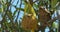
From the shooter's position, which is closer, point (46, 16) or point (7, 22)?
point (46, 16)

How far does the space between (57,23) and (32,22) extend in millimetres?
101

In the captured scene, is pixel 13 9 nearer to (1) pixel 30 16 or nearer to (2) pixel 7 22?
(2) pixel 7 22

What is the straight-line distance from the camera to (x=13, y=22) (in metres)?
0.43

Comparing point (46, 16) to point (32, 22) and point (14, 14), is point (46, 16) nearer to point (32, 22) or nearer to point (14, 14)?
point (32, 22)

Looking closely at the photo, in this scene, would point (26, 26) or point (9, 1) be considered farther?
point (9, 1)

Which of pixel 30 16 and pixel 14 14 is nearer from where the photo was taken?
pixel 30 16

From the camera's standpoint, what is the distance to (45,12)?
1.22ft

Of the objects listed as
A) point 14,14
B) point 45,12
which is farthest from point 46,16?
point 14,14

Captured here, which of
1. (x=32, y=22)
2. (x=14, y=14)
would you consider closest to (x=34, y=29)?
(x=32, y=22)

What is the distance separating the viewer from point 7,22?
1.61ft

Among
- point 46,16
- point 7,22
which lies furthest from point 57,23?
Answer: point 7,22

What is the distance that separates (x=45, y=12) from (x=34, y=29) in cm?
5

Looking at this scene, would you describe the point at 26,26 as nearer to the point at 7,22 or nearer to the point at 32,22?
the point at 32,22

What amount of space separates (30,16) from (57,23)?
9 centimetres
